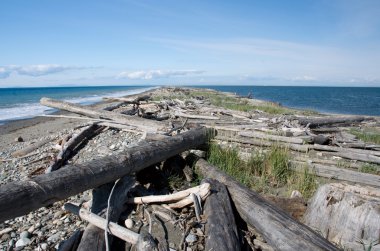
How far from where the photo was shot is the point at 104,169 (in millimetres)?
4395

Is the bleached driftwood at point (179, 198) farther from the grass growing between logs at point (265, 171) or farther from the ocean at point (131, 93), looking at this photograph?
the ocean at point (131, 93)

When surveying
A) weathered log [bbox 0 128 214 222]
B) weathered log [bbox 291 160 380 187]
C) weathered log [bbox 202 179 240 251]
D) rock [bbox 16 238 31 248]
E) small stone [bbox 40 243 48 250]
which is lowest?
rock [bbox 16 238 31 248]

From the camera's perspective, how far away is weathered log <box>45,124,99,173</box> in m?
6.82

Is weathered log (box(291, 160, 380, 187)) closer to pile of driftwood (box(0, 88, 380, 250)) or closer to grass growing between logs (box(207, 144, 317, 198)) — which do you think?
pile of driftwood (box(0, 88, 380, 250))

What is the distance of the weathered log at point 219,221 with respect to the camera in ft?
10.3

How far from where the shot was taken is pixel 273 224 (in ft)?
11.3

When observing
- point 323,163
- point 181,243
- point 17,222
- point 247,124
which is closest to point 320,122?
point 247,124

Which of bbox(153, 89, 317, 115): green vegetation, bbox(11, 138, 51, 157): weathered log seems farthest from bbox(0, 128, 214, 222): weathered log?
bbox(153, 89, 317, 115): green vegetation

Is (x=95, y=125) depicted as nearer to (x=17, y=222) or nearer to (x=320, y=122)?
(x=17, y=222)

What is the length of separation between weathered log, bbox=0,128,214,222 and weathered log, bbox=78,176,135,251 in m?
0.18

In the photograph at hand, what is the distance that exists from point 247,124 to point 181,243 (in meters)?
7.60

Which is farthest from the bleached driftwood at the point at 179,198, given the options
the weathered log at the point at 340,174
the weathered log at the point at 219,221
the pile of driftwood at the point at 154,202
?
the weathered log at the point at 340,174

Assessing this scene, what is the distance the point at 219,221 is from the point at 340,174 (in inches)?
158

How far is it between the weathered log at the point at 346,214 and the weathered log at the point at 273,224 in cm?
52
